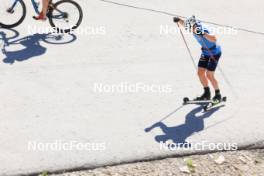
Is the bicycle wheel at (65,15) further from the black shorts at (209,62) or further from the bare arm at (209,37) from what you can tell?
the bare arm at (209,37)

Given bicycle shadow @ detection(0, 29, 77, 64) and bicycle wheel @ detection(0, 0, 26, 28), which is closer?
bicycle shadow @ detection(0, 29, 77, 64)

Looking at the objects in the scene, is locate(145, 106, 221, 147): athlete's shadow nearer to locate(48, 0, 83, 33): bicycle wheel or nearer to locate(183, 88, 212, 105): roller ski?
locate(183, 88, 212, 105): roller ski

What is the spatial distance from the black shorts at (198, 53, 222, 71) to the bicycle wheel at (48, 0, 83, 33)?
403 centimetres

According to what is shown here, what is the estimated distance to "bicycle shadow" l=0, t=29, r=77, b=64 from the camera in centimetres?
1134

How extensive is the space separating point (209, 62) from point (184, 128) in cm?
148

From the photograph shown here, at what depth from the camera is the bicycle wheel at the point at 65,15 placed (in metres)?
12.3

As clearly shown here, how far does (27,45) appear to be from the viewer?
11.9 m

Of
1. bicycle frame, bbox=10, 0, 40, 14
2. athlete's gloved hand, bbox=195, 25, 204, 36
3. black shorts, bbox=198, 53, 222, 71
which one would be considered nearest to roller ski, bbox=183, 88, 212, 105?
black shorts, bbox=198, 53, 222, 71

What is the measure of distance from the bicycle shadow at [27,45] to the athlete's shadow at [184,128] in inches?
150

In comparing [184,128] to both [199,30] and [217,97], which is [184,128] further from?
[199,30]

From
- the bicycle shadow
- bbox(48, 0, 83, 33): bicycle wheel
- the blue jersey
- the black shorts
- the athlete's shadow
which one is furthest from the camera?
bbox(48, 0, 83, 33): bicycle wheel

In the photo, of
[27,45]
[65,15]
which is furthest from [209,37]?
[27,45]

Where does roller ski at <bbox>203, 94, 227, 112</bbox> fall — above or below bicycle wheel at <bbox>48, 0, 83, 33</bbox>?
below

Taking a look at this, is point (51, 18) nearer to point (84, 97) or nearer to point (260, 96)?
point (84, 97)
